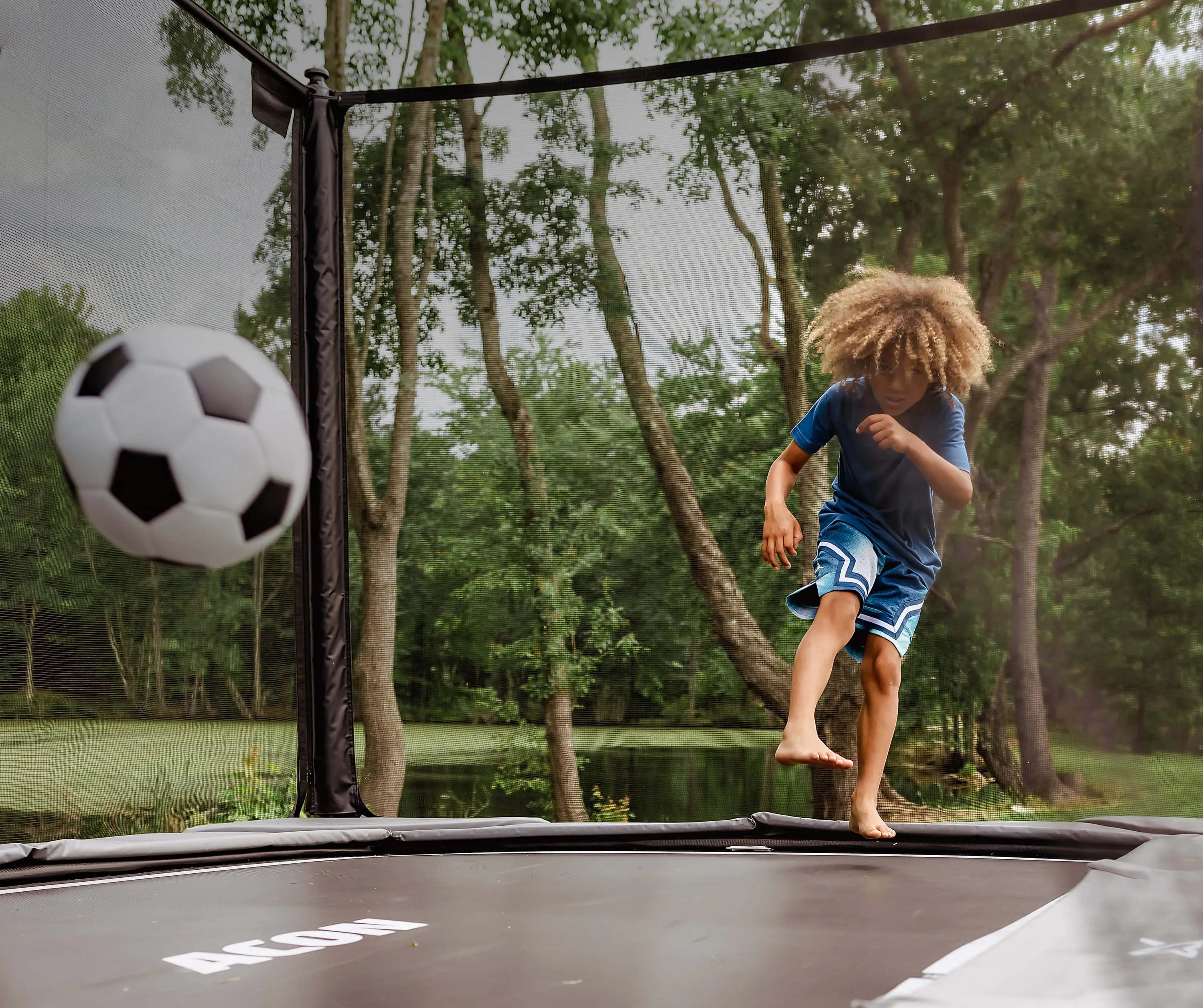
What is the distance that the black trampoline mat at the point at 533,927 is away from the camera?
118 centimetres

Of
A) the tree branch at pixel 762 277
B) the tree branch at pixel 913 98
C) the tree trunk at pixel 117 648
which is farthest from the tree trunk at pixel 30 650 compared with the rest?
the tree branch at pixel 913 98

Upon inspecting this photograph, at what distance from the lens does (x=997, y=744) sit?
8.59 ft

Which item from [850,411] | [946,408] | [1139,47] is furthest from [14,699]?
[1139,47]

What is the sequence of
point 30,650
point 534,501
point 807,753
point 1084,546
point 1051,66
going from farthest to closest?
point 534,501 < point 1051,66 < point 1084,546 < point 30,650 < point 807,753

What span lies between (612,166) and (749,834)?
6.07 feet

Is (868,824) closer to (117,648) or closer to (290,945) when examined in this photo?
(290,945)

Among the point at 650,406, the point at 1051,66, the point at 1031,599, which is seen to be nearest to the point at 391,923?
the point at 650,406

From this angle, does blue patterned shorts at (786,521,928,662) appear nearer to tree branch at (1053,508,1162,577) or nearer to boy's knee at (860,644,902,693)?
boy's knee at (860,644,902,693)

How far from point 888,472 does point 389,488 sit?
5.47 feet

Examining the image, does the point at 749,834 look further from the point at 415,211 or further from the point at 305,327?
the point at 415,211

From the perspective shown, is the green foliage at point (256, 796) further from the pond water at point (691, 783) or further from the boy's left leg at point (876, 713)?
the boy's left leg at point (876, 713)

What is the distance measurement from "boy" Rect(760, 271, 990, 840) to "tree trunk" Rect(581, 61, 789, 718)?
2.98 ft

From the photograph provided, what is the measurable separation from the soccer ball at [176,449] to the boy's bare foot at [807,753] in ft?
2.58

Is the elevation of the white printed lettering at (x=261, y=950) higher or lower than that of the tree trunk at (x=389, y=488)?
lower
